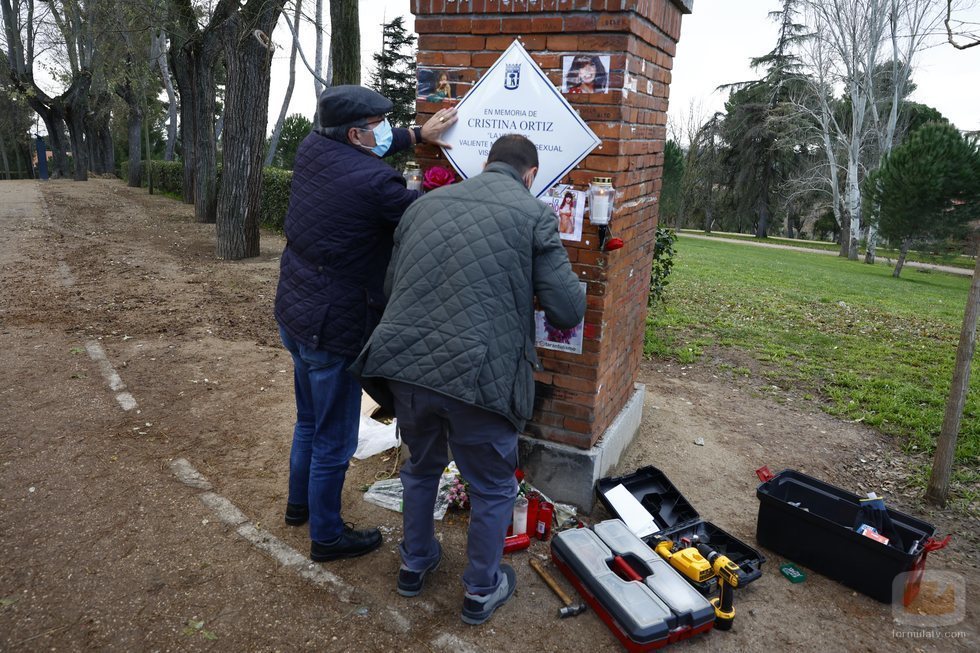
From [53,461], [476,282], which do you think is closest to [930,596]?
[476,282]

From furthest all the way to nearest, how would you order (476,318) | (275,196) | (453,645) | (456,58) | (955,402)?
1. (275,196)
2. (955,402)
3. (456,58)
4. (453,645)
5. (476,318)

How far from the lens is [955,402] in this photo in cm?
401

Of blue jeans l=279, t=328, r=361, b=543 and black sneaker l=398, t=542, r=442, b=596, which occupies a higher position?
blue jeans l=279, t=328, r=361, b=543

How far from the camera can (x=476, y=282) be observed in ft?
7.90

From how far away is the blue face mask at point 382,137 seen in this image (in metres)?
2.95

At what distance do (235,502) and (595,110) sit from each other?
2.95m

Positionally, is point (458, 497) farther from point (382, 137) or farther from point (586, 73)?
point (586, 73)

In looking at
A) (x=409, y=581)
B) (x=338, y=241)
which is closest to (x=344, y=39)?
(x=338, y=241)

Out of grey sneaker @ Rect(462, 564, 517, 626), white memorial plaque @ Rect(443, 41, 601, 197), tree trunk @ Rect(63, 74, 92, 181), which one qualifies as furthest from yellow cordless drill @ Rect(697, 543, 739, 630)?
tree trunk @ Rect(63, 74, 92, 181)

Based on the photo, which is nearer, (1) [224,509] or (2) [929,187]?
(1) [224,509]

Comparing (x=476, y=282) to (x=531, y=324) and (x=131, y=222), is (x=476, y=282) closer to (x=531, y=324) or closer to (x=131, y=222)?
(x=531, y=324)

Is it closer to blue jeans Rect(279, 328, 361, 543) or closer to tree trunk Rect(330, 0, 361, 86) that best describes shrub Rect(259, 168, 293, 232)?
tree trunk Rect(330, 0, 361, 86)

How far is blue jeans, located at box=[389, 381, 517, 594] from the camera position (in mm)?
2508

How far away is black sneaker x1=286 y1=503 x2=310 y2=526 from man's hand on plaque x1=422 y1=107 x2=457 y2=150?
2.12 m
